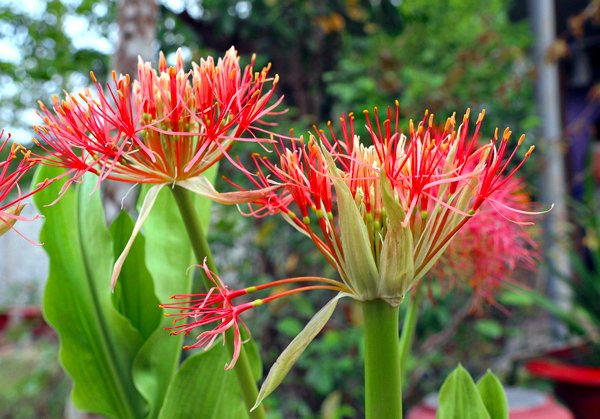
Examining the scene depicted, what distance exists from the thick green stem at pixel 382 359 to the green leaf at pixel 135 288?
1.15 feet

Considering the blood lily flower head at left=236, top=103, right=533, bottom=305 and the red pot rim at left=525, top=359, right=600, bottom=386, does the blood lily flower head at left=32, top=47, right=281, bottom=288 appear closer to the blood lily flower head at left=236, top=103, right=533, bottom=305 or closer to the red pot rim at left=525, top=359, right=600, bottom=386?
the blood lily flower head at left=236, top=103, right=533, bottom=305

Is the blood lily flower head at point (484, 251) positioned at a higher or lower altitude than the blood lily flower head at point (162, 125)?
lower

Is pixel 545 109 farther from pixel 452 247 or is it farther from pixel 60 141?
pixel 60 141

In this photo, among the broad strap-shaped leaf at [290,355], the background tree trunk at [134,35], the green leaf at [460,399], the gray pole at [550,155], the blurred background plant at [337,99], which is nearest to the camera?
the broad strap-shaped leaf at [290,355]

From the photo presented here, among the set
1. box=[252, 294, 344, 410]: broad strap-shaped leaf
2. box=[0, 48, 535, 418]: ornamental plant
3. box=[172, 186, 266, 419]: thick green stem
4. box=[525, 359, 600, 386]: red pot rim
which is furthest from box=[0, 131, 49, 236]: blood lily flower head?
box=[525, 359, 600, 386]: red pot rim

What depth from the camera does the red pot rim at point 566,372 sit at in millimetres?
2436

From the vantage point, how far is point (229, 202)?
20.4 inches

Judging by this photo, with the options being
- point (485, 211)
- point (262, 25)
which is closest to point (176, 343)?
point (485, 211)

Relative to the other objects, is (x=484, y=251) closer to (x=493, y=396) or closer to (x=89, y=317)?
(x=493, y=396)

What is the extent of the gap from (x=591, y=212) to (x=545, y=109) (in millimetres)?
638

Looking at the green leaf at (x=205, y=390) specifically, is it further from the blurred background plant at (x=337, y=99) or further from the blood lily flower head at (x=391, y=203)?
the blurred background plant at (x=337, y=99)

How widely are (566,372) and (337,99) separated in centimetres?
145

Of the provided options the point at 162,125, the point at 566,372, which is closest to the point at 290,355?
the point at 162,125

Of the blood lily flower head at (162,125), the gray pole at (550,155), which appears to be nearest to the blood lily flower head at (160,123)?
the blood lily flower head at (162,125)
